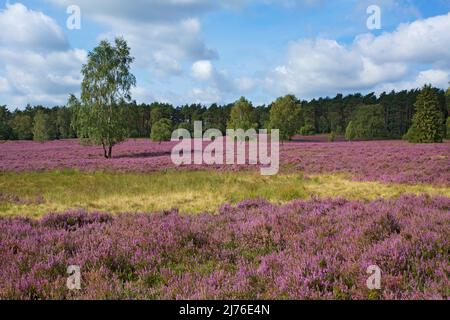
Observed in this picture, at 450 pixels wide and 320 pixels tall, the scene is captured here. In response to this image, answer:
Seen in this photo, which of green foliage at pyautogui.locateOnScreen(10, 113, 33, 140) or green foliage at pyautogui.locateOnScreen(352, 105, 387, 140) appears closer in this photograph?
green foliage at pyautogui.locateOnScreen(352, 105, 387, 140)

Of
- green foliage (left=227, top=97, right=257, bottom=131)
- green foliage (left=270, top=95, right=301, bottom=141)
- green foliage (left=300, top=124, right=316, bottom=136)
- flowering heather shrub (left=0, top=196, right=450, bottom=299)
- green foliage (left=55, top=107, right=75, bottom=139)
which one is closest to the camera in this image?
flowering heather shrub (left=0, top=196, right=450, bottom=299)

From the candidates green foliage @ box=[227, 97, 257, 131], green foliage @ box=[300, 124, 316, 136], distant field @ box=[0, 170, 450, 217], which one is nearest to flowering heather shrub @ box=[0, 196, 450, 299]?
distant field @ box=[0, 170, 450, 217]

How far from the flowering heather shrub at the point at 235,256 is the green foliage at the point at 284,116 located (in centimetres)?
4910

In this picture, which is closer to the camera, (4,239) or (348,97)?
(4,239)

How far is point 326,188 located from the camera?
50.9 feet

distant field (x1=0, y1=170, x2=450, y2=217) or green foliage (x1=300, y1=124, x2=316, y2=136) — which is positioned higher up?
green foliage (x1=300, y1=124, x2=316, y2=136)

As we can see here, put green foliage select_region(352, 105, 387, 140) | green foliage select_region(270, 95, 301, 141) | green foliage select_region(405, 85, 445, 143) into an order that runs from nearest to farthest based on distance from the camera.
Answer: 1. green foliage select_region(405, 85, 445, 143)
2. green foliage select_region(270, 95, 301, 141)
3. green foliage select_region(352, 105, 387, 140)

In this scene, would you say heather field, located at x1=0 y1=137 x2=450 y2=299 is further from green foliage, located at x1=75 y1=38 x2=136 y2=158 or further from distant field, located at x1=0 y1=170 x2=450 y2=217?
green foliage, located at x1=75 y1=38 x2=136 y2=158

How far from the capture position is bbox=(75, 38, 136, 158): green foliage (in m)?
37.2

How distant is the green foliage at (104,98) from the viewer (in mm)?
37219

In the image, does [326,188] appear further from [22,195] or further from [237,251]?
[22,195]

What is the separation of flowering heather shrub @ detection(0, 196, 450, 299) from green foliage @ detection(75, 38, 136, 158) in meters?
30.7

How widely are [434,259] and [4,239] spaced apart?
6.75 meters
